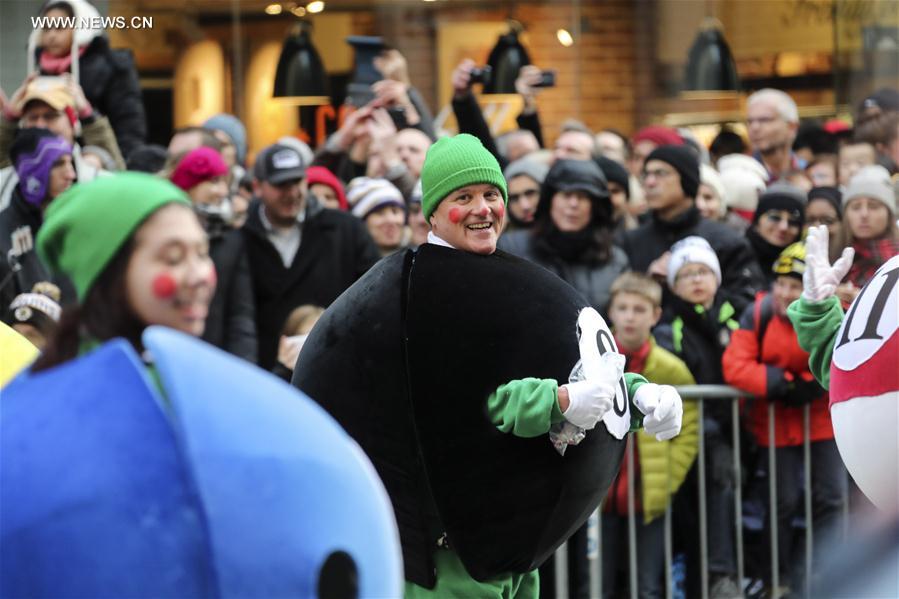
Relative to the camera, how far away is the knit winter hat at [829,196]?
831 centimetres

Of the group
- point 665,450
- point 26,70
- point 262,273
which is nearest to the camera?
point 665,450

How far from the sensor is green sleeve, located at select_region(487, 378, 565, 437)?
4414mm

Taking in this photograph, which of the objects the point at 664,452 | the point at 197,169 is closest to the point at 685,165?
the point at 664,452

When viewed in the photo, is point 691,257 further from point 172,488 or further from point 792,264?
point 172,488

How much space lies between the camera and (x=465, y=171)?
4.89 meters

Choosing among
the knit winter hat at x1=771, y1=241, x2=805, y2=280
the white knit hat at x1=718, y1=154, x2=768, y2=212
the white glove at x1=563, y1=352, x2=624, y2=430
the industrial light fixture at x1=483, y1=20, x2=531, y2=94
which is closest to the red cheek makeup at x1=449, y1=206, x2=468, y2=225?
the white glove at x1=563, y1=352, x2=624, y2=430

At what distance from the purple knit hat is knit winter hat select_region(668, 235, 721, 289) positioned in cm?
268

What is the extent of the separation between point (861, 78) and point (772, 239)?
6809 millimetres

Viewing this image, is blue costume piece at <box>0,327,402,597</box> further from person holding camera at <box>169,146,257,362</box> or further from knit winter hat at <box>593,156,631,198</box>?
knit winter hat at <box>593,156,631,198</box>

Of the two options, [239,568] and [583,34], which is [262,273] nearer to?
[239,568]

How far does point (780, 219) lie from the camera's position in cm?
829

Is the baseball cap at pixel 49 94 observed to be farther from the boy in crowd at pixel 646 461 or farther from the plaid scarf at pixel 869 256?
the plaid scarf at pixel 869 256

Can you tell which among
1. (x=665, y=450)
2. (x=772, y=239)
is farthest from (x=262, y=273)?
(x=772, y=239)

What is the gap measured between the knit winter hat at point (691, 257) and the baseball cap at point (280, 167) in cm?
171
